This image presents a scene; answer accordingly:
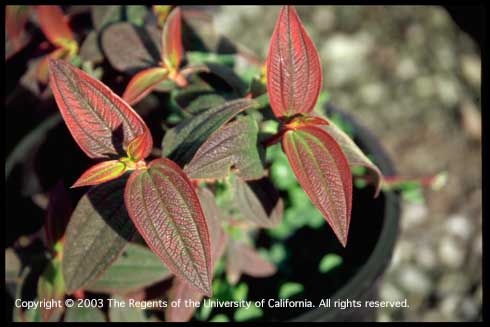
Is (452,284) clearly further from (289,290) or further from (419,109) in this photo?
(289,290)

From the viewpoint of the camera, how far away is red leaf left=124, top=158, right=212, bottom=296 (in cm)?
68

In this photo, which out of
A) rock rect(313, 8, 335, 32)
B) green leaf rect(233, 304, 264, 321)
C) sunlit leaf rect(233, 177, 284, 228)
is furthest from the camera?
rock rect(313, 8, 335, 32)

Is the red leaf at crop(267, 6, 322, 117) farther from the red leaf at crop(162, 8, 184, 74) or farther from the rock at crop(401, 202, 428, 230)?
the rock at crop(401, 202, 428, 230)

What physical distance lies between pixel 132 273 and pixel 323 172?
0.41m

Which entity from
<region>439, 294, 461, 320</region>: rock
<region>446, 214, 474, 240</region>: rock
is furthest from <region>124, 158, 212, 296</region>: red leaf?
<region>446, 214, 474, 240</region>: rock

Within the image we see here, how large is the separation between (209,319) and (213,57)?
556 mm

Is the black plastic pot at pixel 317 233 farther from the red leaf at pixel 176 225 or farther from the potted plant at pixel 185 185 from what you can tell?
the red leaf at pixel 176 225

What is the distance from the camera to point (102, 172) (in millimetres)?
718

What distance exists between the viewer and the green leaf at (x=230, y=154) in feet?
2.35

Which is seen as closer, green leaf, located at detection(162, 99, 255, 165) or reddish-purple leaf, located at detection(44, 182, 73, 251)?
green leaf, located at detection(162, 99, 255, 165)

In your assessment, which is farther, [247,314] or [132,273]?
[247,314]

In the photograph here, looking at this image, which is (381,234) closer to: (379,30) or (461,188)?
(461,188)

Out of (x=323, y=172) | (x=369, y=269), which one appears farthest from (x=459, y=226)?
(x=323, y=172)

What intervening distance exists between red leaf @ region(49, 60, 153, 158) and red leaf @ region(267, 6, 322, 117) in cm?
18
